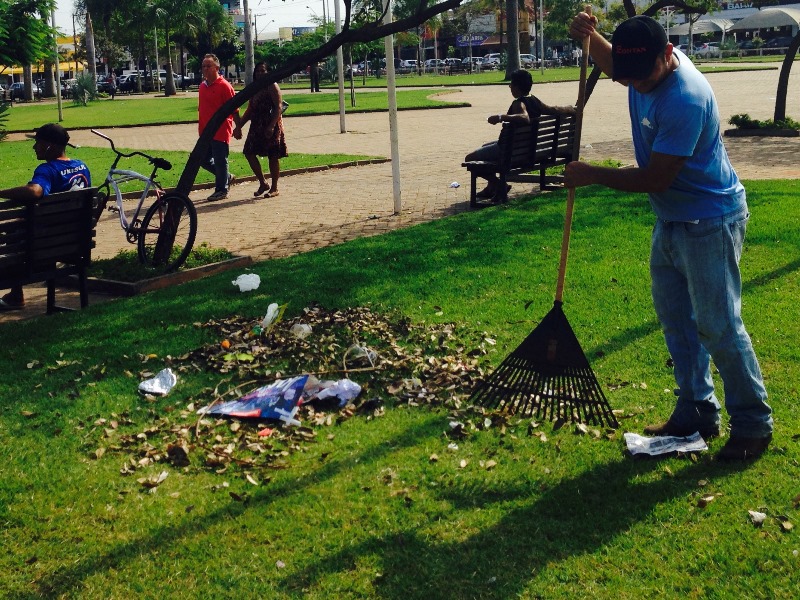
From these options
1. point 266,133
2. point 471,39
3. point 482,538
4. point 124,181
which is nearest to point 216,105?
point 266,133

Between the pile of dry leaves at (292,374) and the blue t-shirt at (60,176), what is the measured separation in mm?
1797

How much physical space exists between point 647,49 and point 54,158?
514 cm

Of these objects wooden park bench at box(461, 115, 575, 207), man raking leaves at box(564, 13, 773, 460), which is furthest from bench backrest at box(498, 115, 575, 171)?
man raking leaves at box(564, 13, 773, 460)

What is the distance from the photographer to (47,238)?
23.1ft

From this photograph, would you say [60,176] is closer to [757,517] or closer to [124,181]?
[124,181]

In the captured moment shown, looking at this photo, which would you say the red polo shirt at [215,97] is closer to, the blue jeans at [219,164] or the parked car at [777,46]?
the blue jeans at [219,164]

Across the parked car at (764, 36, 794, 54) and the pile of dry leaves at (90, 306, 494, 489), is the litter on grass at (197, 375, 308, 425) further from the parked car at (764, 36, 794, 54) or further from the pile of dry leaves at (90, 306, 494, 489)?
the parked car at (764, 36, 794, 54)

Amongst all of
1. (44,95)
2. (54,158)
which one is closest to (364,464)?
(54,158)

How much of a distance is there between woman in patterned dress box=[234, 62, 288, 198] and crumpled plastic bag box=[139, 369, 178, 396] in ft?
24.0

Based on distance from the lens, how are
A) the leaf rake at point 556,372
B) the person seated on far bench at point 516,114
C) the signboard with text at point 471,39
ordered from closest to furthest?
1. the leaf rake at point 556,372
2. the person seated on far bench at point 516,114
3. the signboard with text at point 471,39

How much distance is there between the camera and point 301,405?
514 centimetres

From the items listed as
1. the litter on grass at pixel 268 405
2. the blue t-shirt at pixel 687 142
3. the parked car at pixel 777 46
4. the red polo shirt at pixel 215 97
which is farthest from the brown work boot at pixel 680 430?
the parked car at pixel 777 46

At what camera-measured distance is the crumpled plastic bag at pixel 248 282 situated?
7.43 m

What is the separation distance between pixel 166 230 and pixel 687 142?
5.51 metres
